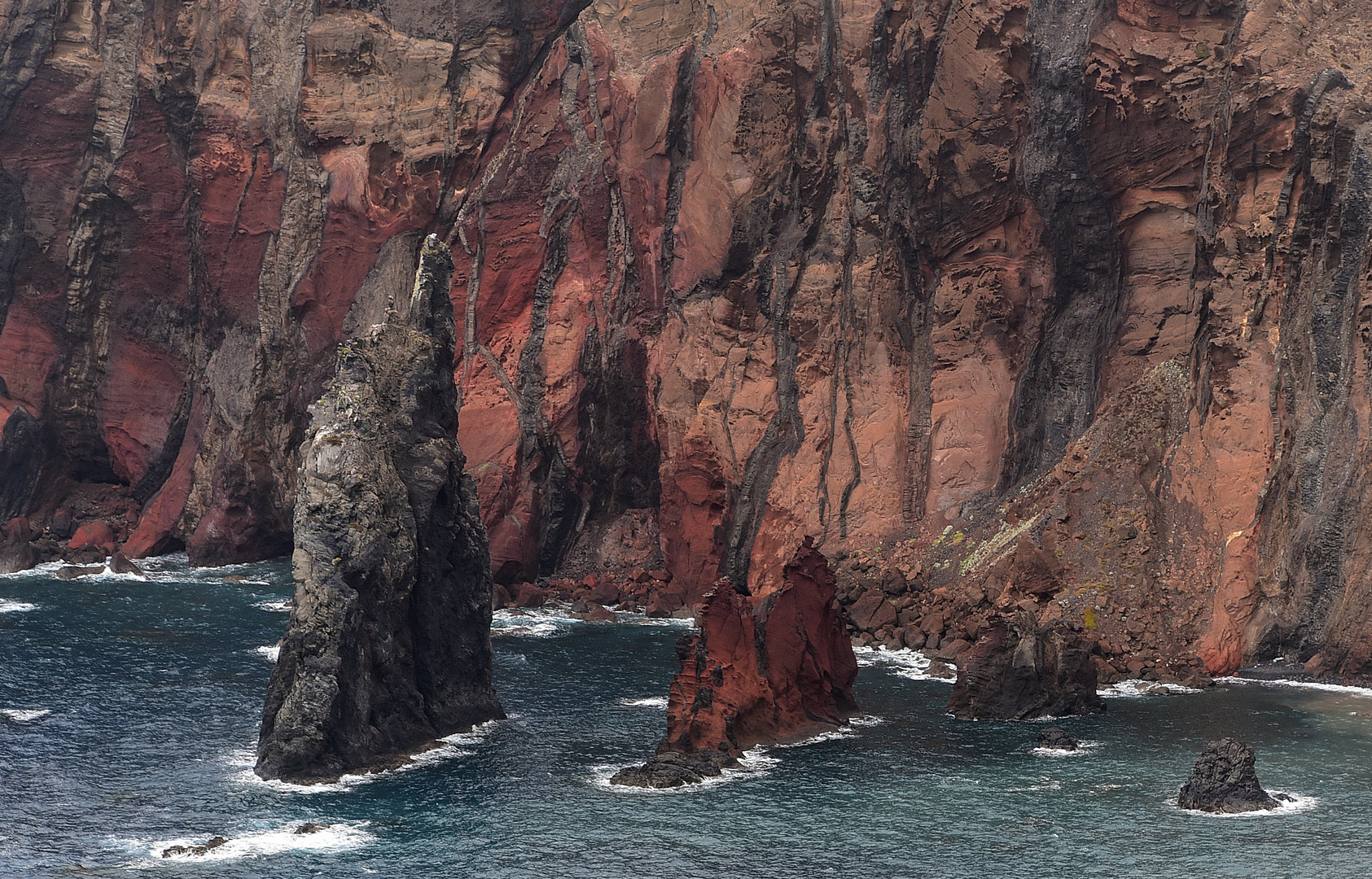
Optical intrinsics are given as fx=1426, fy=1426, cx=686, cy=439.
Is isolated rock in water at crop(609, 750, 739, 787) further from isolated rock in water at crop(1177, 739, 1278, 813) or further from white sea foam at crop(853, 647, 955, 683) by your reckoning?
white sea foam at crop(853, 647, 955, 683)

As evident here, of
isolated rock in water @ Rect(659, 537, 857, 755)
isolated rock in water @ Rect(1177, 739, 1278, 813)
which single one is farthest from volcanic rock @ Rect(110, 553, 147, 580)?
isolated rock in water @ Rect(1177, 739, 1278, 813)

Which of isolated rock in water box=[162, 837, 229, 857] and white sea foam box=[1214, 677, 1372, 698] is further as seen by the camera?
white sea foam box=[1214, 677, 1372, 698]

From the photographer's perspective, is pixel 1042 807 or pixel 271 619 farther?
pixel 271 619

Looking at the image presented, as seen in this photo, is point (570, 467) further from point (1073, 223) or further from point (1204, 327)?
point (1204, 327)

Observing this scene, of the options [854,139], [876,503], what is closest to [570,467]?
[876,503]

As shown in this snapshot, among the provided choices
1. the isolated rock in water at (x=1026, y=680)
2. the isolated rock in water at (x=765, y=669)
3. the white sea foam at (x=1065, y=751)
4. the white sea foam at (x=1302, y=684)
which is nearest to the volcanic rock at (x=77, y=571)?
the isolated rock in water at (x=765, y=669)

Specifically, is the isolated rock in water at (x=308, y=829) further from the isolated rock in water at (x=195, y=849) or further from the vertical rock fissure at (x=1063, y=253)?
the vertical rock fissure at (x=1063, y=253)
